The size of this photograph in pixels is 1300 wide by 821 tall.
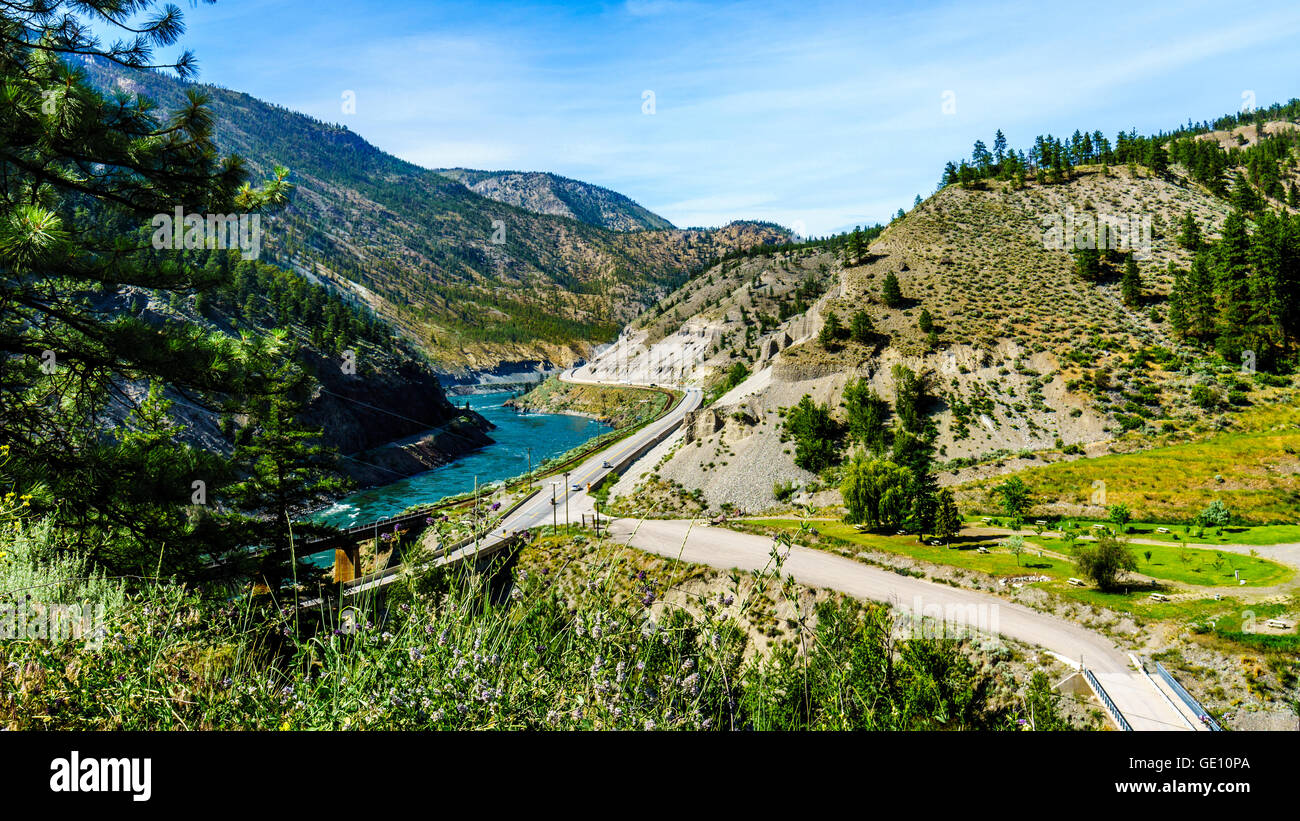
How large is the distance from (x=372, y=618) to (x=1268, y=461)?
56.7 meters

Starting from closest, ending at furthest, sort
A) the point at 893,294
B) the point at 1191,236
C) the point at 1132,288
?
the point at 1132,288 < the point at 893,294 < the point at 1191,236

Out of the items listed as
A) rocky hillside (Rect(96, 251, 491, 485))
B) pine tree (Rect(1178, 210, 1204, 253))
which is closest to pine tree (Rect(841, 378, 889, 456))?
pine tree (Rect(1178, 210, 1204, 253))

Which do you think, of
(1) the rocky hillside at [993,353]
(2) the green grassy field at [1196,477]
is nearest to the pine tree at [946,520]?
(2) the green grassy field at [1196,477]

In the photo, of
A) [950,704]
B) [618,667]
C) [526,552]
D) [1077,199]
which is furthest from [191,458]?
[1077,199]

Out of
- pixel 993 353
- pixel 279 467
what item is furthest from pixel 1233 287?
pixel 279 467

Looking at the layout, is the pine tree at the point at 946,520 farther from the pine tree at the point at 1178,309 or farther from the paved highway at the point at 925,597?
the pine tree at the point at 1178,309

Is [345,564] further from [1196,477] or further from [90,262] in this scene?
[1196,477]

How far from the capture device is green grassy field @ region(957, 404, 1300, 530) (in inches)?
1463

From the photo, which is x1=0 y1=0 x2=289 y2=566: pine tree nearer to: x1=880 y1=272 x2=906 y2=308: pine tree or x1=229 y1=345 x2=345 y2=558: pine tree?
x1=229 y1=345 x2=345 y2=558: pine tree

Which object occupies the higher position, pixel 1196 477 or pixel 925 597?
pixel 1196 477

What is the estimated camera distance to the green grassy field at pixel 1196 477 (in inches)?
1463

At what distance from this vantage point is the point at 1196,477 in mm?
40469

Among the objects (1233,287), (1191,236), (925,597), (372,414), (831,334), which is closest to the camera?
A: (925,597)

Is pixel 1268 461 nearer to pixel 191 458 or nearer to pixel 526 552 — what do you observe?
pixel 526 552
